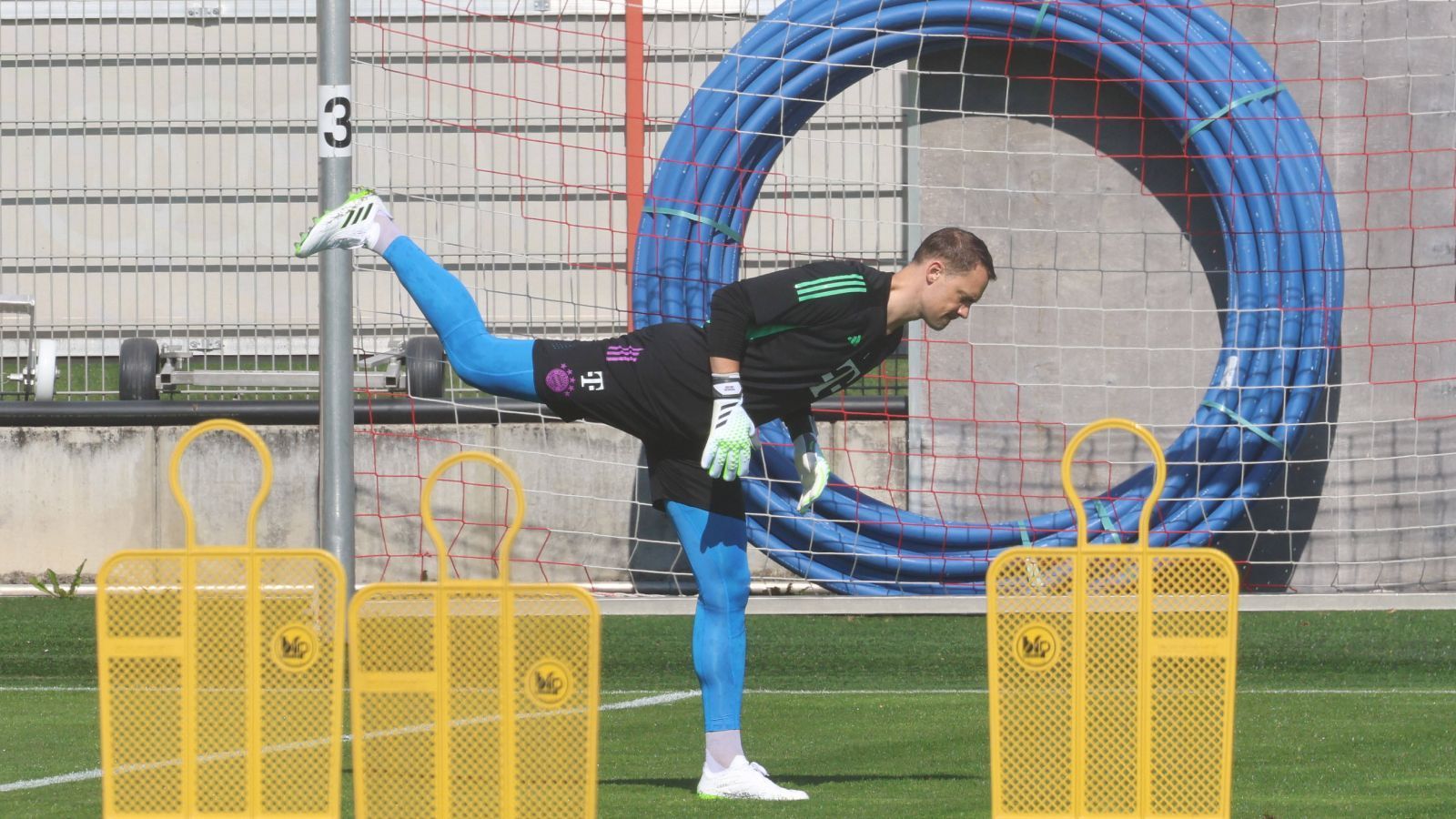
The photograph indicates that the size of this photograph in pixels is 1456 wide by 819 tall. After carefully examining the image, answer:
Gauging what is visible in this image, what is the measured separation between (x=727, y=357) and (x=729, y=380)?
65mm

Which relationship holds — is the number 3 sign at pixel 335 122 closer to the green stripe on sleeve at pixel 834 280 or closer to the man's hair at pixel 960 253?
the green stripe on sleeve at pixel 834 280

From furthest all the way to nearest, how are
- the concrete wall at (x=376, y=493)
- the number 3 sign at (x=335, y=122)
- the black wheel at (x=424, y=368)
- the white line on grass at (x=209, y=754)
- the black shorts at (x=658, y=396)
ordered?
the black wheel at (x=424, y=368) < the concrete wall at (x=376, y=493) < the number 3 sign at (x=335, y=122) < the black shorts at (x=658, y=396) < the white line on grass at (x=209, y=754)

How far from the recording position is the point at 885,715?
685 cm

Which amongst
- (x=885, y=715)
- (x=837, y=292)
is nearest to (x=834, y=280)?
(x=837, y=292)

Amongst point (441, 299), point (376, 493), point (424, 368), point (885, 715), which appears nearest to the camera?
point (441, 299)

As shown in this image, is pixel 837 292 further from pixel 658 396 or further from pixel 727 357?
pixel 658 396

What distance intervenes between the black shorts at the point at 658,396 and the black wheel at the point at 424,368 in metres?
4.98

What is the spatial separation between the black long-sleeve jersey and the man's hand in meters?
0.17

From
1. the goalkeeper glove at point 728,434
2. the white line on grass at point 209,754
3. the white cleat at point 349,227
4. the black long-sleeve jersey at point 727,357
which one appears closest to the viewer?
the white line on grass at point 209,754

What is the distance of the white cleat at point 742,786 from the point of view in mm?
5137

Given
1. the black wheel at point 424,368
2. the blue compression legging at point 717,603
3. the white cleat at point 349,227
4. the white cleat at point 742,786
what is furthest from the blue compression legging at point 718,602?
the black wheel at point 424,368

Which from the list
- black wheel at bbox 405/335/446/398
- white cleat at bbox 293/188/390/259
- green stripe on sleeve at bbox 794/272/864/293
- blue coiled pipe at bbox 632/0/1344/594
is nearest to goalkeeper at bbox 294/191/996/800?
green stripe on sleeve at bbox 794/272/864/293

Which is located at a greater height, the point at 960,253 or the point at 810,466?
the point at 960,253

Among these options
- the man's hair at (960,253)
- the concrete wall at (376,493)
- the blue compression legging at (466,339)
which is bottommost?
the concrete wall at (376,493)
